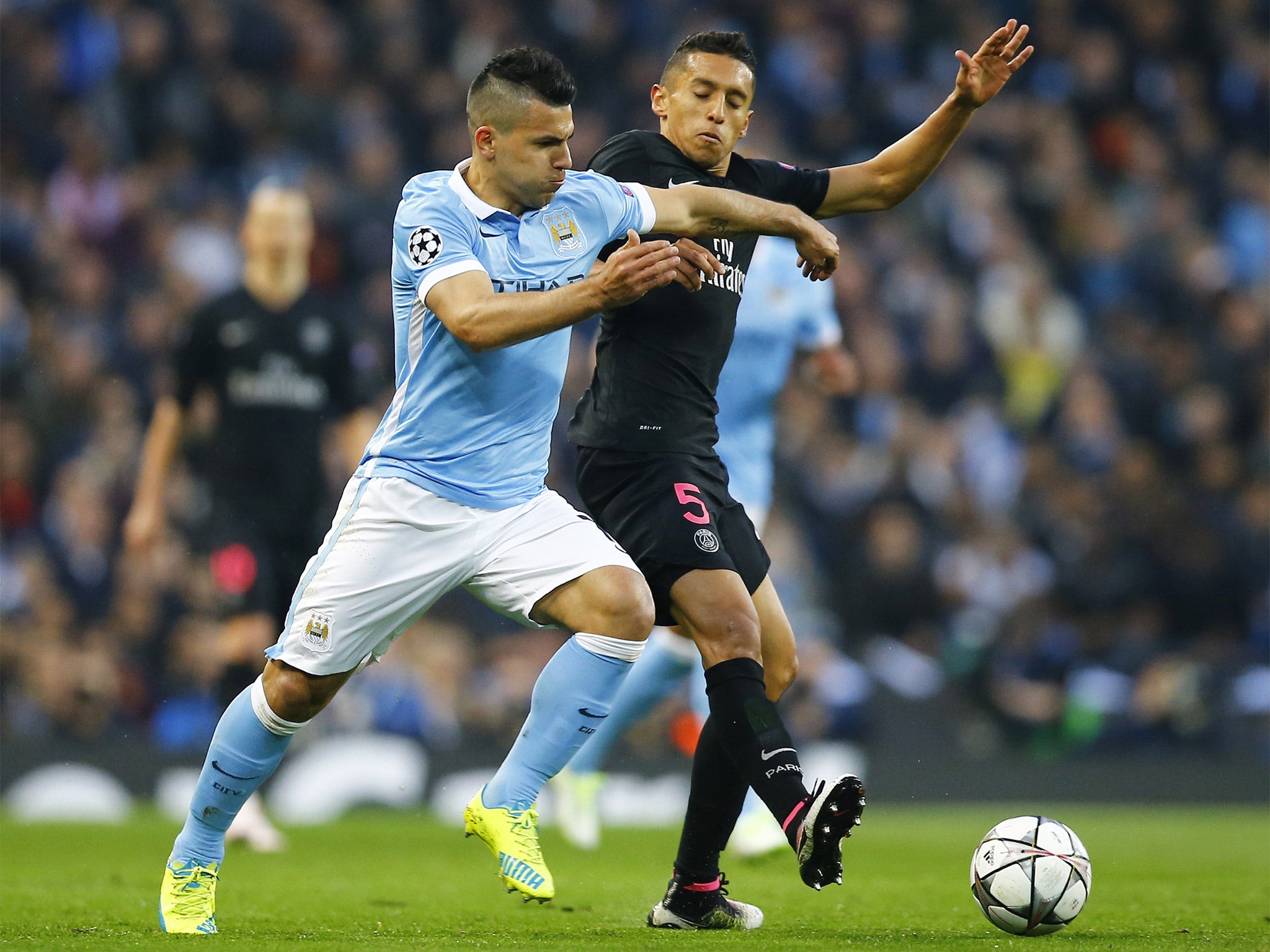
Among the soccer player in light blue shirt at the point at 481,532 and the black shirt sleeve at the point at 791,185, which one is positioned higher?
the black shirt sleeve at the point at 791,185

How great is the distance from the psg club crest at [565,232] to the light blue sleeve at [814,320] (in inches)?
99.8

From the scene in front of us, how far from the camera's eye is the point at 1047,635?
10.8 meters

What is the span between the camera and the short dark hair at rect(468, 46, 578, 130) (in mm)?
4570

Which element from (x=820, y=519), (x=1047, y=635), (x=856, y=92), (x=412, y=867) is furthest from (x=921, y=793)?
(x=856, y=92)

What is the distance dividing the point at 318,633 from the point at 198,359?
322 cm

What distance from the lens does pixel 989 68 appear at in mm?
5289

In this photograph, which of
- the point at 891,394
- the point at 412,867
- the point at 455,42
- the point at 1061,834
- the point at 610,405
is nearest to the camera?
the point at 1061,834

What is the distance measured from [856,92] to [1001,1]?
7.44 feet

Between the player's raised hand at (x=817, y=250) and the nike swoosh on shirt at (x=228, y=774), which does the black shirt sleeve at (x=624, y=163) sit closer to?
the player's raised hand at (x=817, y=250)

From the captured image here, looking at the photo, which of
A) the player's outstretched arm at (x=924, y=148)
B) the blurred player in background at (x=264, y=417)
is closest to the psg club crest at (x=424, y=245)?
the player's outstretched arm at (x=924, y=148)

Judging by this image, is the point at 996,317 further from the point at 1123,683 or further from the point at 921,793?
the point at 921,793

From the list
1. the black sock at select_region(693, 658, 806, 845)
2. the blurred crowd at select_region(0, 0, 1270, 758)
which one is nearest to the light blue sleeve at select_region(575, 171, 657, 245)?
the black sock at select_region(693, 658, 806, 845)

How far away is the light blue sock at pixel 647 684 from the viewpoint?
22.4 ft

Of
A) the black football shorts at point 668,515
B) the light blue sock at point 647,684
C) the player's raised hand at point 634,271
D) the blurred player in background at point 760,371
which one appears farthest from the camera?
the blurred player in background at point 760,371
